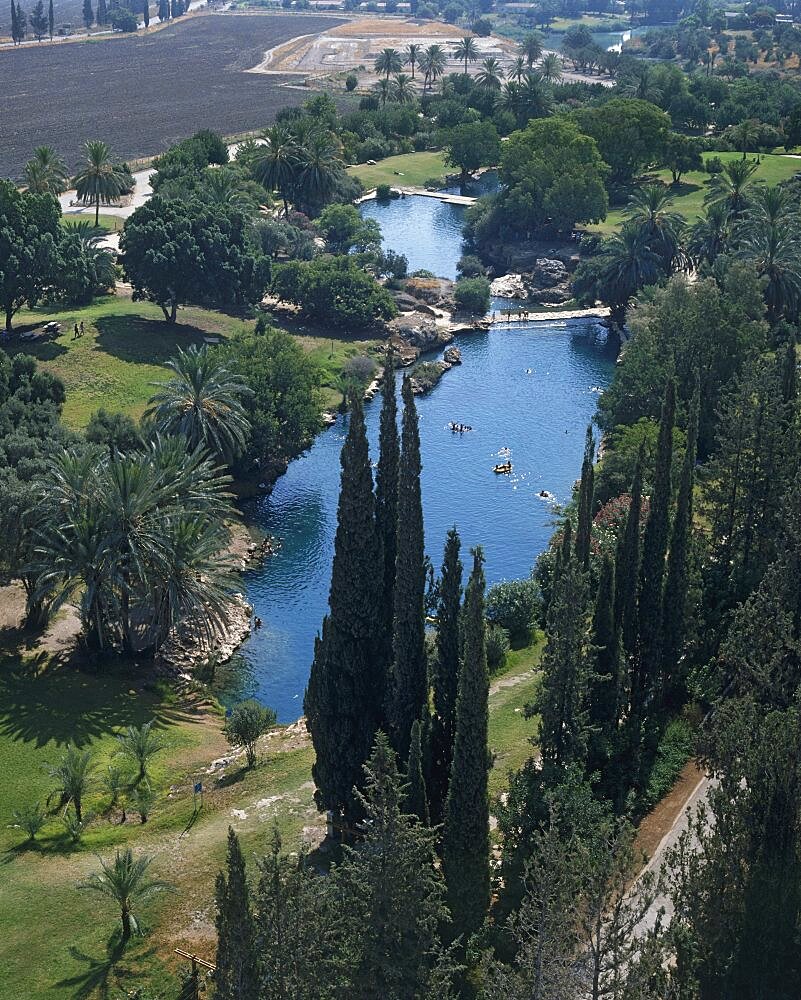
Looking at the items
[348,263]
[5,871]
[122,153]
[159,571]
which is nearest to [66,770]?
[5,871]

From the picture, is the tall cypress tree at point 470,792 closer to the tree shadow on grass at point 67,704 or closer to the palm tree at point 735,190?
the tree shadow on grass at point 67,704

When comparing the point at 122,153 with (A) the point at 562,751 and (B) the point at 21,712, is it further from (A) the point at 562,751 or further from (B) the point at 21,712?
(A) the point at 562,751

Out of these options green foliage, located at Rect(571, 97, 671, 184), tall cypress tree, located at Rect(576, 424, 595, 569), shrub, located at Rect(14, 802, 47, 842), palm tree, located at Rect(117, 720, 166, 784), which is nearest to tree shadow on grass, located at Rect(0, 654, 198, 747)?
palm tree, located at Rect(117, 720, 166, 784)

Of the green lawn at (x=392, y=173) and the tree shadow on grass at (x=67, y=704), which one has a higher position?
the green lawn at (x=392, y=173)

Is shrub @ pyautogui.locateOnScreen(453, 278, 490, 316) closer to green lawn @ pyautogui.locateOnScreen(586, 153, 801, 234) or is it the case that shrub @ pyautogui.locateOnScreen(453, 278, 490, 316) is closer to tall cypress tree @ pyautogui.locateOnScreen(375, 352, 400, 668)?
green lawn @ pyautogui.locateOnScreen(586, 153, 801, 234)

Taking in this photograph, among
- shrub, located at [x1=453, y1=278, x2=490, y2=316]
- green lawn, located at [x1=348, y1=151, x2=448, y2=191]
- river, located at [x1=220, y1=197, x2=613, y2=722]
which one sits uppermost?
green lawn, located at [x1=348, y1=151, x2=448, y2=191]

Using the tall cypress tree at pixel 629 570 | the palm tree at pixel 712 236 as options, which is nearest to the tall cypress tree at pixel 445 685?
the tall cypress tree at pixel 629 570

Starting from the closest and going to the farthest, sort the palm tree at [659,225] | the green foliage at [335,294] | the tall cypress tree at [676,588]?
the tall cypress tree at [676,588], the green foliage at [335,294], the palm tree at [659,225]
